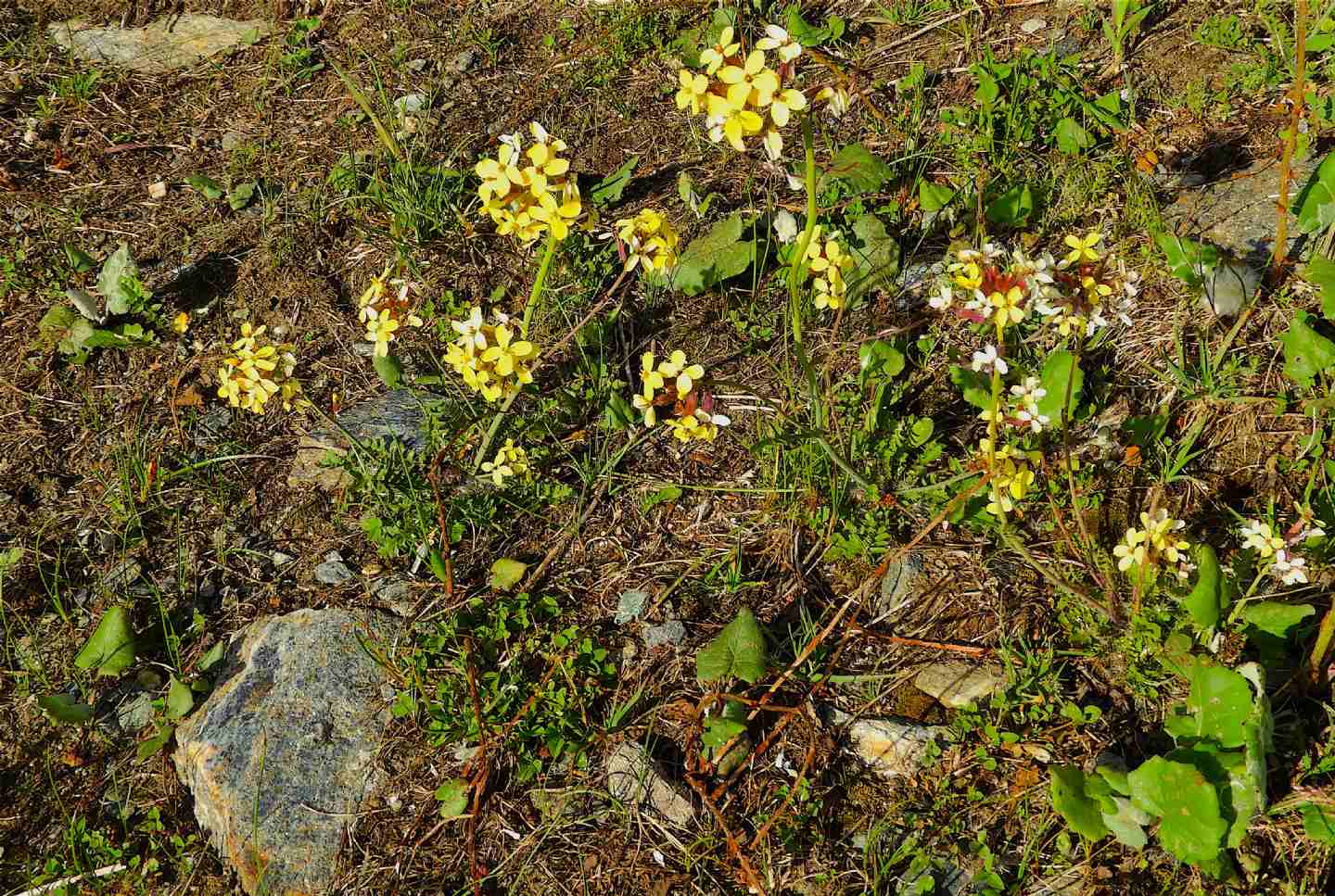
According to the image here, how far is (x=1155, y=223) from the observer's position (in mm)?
2951

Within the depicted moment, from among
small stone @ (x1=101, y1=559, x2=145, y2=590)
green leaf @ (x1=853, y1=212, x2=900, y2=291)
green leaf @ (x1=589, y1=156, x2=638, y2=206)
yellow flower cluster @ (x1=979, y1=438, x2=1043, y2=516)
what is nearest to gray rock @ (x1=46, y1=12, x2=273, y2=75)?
green leaf @ (x1=589, y1=156, x2=638, y2=206)

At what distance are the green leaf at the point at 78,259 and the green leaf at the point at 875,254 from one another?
2613 millimetres

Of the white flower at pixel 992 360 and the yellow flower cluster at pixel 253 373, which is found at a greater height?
Result: the white flower at pixel 992 360

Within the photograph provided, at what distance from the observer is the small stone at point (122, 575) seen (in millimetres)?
2797

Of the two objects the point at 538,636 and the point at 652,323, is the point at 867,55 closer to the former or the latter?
the point at 652,323

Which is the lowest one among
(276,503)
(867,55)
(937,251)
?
(276,503)

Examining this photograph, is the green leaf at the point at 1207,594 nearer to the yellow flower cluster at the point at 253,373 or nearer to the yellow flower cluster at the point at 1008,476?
the yellow flower cluster at the point at 1008,476

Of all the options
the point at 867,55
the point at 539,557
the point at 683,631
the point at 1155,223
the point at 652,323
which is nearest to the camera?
the point at 683,631

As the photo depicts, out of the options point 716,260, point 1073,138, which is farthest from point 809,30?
point 716,260

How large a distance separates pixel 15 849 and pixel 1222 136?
12.8ft

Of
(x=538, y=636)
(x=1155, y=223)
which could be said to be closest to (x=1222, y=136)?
(x=1155, y=223)

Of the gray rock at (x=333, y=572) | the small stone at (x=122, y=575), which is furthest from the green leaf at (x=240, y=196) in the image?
the gray rock at (x=333, y=572)

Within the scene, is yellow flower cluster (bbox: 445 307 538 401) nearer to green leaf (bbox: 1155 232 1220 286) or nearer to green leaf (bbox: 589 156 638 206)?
green leaf (bbox: 589 156 638 206)

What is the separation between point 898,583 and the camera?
8.36 ft
